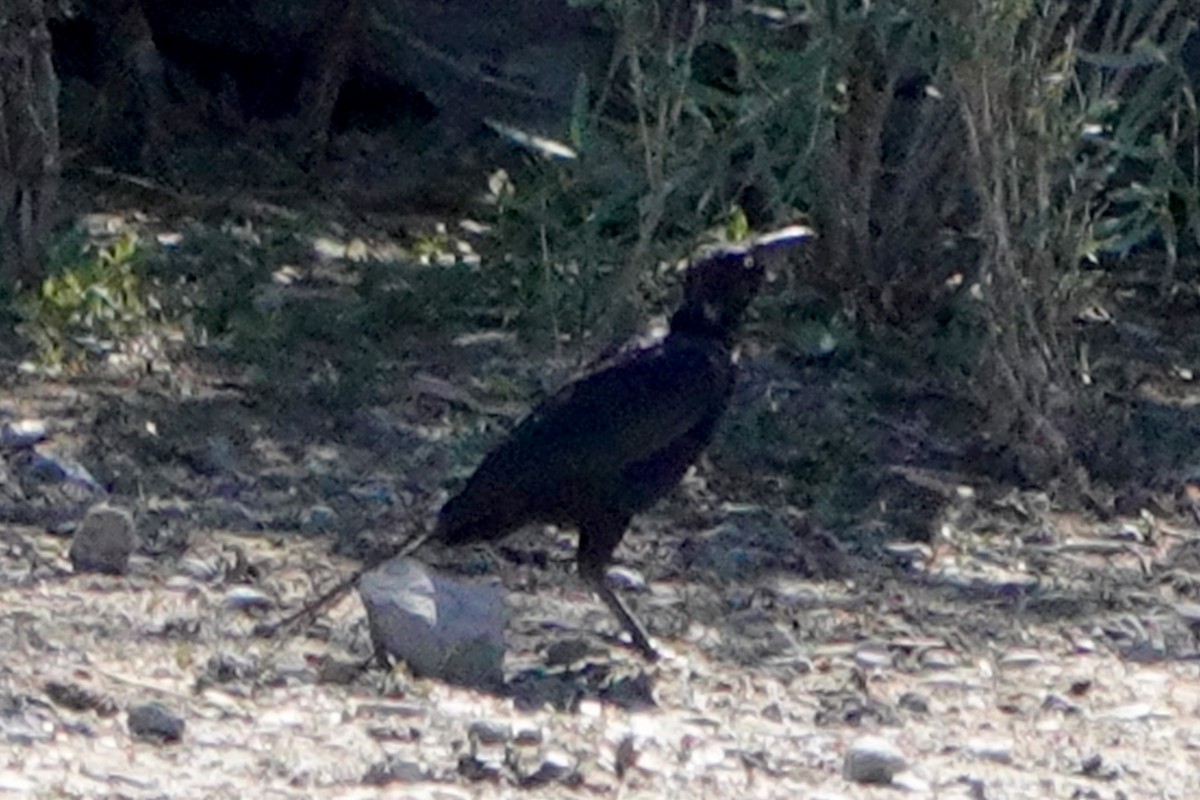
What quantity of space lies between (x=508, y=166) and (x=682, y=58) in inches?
92.8

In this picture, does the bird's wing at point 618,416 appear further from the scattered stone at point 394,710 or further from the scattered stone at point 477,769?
the scattered stone at point 477,769

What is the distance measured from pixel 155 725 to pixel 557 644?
1143mm

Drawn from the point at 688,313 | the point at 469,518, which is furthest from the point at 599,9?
the point at 469,518

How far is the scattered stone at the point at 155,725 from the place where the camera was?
15.7 ft

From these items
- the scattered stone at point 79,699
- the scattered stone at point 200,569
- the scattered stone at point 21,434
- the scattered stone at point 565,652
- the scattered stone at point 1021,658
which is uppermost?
the scattered stone at point 79,699

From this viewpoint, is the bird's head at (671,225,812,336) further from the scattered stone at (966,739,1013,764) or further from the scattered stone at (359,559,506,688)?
the scattered stone at (966,739,1013,764)

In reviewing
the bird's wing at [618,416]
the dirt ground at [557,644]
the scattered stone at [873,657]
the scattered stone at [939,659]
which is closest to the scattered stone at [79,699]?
the dirt ground at [557,644]

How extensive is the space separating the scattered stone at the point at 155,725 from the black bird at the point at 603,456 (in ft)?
3.55

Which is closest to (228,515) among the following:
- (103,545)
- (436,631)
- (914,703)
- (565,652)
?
(103,545)

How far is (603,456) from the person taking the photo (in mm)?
5910

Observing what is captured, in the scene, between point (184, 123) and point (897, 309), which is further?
point (184, 123)

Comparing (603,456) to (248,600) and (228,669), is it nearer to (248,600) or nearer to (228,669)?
(248,600)

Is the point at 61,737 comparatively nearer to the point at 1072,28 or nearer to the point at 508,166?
the point at 1072,28

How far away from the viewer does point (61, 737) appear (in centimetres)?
474
